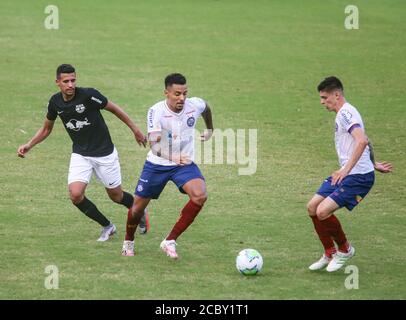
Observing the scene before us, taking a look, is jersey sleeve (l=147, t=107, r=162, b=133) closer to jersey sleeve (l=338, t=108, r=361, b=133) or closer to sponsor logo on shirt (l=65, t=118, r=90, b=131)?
sponsor logo on shirt (l=65, t=118, r=90, b=131)

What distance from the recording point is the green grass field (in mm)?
11719

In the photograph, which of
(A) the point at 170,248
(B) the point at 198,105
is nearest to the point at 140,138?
(B) the point at 198,105

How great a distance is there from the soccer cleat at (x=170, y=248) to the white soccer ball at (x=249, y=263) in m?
1.12

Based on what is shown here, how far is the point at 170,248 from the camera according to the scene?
1241 centimetres

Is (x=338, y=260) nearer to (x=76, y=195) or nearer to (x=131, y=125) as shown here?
(x=131, y=125)

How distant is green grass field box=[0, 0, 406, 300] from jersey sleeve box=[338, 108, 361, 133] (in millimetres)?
1967

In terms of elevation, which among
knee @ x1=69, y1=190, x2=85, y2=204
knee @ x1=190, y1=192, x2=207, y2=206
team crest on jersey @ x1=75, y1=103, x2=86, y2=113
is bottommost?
knee @ x1=190, y1=192, x2=207, y2=206

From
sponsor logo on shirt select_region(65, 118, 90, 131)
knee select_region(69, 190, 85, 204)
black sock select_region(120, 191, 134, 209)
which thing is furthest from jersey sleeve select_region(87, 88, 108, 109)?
black sock select_region(120, 191, 134, 209)

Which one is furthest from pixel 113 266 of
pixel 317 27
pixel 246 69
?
pixel 317 27

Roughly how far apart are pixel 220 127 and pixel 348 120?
10.4 m

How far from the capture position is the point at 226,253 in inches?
504

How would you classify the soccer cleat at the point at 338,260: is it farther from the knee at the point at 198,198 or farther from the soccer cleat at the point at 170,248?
the soccer cleat at the point at 170,248

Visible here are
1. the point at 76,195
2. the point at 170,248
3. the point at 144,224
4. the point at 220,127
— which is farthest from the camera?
the point at 220,127

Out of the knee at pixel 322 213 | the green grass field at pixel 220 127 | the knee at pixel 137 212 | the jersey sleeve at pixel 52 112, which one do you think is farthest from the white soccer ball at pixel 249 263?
the jersey sleeve at pixel 52 112
